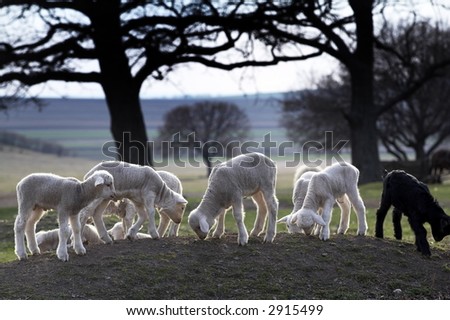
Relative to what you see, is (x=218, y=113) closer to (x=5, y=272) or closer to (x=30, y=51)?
(x=30, y=51)

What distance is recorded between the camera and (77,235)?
11.8 m

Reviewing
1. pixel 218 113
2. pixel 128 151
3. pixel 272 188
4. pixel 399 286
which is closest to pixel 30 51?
pixel 128 151

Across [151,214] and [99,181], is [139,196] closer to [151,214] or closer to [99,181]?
[151,214]

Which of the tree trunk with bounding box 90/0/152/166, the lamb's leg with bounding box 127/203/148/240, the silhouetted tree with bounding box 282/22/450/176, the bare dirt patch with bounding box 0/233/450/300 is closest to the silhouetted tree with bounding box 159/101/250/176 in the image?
the silhouetted tree with bounding box 282/22/450/176

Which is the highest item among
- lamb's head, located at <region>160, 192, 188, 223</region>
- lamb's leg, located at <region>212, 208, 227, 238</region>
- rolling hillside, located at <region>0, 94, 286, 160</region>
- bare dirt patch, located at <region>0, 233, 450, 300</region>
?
lamb's head, located at <region>160, 192, 188, 223</region>

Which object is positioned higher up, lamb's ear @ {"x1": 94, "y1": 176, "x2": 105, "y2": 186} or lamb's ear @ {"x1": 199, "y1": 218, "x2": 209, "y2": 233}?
lamb's ear @ {"x1": 94, "y1": 176, "x2": 105, "y2": 186}

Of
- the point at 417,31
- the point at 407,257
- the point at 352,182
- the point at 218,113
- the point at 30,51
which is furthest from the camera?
the point at 218,113

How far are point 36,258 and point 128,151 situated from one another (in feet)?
52.4

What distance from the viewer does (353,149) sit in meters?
33.7

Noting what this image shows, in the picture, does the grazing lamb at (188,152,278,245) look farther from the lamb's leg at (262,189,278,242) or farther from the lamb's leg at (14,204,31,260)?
the lamb's leg at (14,204,31,260)

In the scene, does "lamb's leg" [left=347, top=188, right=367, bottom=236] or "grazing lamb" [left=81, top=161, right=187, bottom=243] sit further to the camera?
"lamb's leg" [left=347, top=188, right=367, bottom=236]

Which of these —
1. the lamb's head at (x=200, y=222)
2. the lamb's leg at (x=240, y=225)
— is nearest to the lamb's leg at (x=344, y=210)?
the lamb's leg at (x=240, y=225)

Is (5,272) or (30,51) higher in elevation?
(30,51)

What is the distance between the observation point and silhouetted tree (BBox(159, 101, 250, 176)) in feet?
271
